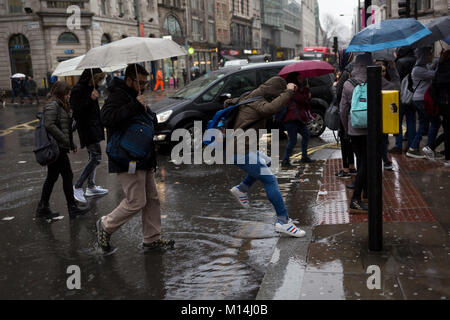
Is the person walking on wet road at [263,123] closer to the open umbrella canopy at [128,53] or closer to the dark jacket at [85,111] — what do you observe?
the open umbrella canopy at [128,53]

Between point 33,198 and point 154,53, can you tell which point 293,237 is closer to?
point 154,53

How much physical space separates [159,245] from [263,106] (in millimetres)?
1778

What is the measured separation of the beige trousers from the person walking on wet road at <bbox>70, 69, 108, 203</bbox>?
7.65 ft

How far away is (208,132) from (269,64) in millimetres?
7007

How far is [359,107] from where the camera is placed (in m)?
5.61

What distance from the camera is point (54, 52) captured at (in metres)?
38.6

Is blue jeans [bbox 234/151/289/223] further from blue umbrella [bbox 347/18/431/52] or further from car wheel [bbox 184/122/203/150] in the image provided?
car wheel [bbox 184/122/203/150]

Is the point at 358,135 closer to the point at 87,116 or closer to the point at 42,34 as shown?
the point at 87,116

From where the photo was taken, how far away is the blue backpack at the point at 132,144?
186 inches

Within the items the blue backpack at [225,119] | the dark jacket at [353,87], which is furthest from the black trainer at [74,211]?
the dark jacket at [353,87]

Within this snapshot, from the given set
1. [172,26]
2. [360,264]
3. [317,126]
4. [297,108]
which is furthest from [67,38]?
[360,264]

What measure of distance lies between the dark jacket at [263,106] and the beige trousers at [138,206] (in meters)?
1.10

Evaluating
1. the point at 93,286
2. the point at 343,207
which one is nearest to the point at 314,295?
the point at 93,286

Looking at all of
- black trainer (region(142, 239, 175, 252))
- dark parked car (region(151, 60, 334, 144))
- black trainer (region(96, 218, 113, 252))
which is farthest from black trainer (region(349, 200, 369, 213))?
dark parked car (region(151, 60, 334, 144))
